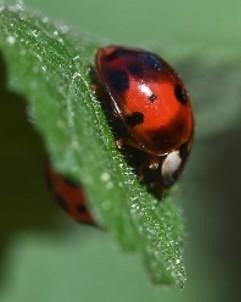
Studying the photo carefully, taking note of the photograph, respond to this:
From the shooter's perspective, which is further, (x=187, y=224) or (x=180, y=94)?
(x=187, y=224)

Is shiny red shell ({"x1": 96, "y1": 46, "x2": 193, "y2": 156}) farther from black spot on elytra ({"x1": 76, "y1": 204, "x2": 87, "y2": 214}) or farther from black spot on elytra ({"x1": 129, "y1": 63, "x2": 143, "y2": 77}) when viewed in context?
black spot on elytra ({"x1": 76, "y1": 204, "x2": 87, "y2": 214})

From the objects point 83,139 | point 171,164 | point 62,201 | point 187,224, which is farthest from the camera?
point 187,224

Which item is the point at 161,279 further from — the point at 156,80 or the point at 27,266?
the point at 27,266

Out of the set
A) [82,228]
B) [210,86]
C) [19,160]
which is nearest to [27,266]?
[82,228]

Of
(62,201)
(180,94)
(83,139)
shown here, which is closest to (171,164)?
(180,94)

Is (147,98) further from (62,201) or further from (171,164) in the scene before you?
(62,201)

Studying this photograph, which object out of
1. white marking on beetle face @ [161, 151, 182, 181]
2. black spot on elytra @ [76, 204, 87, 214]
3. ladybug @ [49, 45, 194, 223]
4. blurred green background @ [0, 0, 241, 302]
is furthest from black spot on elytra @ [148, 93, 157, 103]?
blurred green background @ [0, 0, 241, 302]

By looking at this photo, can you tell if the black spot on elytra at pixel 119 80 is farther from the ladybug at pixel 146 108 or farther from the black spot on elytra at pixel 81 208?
the black spot on elytra at pixel 81 208

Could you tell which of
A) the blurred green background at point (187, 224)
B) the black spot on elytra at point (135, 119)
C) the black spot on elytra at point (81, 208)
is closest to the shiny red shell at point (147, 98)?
the black spot on elytra at point (135, 119)
